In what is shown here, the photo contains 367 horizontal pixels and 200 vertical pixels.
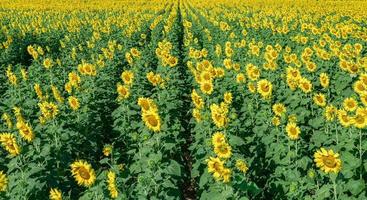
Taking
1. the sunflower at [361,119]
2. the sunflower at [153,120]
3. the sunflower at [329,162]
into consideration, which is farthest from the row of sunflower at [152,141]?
the sunflower at [361,119]

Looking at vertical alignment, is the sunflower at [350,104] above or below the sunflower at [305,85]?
below

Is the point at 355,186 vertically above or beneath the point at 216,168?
beneath

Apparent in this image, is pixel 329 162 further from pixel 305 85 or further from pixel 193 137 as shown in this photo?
pixel 193 137

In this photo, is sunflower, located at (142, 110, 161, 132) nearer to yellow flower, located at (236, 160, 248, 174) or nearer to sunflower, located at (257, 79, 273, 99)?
yellow flower, located at (236, 160, 248, 174)

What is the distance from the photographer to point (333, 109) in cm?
668

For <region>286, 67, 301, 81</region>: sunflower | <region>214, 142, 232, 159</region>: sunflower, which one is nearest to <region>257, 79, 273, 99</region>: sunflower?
<region>286, 67, 301, 81</region>: sunflower

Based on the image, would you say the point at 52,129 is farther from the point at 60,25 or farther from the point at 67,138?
the point at 60,25

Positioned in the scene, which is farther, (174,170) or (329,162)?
(174,170)

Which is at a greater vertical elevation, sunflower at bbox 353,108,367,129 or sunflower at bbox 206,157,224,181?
sunflower at bbox 353,108,367,129

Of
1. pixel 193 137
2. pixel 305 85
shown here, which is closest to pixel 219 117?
pixel 305 85

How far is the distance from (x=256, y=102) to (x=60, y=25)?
15.7 meters

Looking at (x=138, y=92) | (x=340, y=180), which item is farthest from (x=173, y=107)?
(x=340, y=180)

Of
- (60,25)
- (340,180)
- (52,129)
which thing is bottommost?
(340,180)

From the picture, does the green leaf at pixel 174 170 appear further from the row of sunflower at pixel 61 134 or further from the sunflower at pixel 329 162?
the sunflower at pixel 329 162
